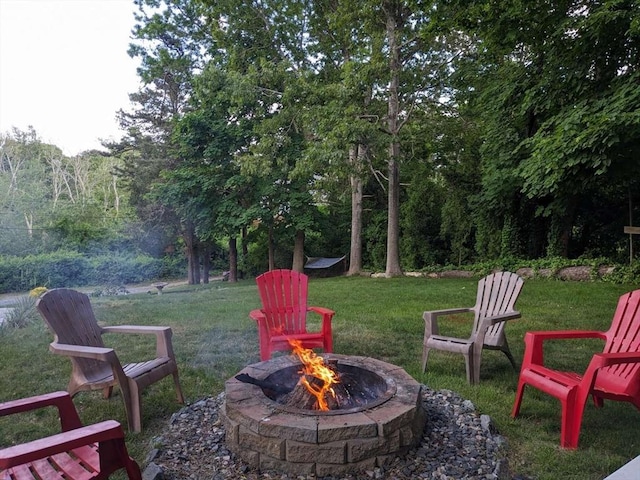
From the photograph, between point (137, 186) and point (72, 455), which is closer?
point (72, 455)

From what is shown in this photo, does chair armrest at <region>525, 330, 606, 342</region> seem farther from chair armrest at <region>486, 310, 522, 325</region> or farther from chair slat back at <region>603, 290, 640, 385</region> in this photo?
chair armrest at <region>486, 310, 522, 325</region>

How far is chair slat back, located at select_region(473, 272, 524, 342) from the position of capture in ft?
11.6

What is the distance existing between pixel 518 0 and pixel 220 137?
9.48 meters

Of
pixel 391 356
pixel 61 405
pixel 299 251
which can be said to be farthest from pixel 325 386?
pixel 299 251

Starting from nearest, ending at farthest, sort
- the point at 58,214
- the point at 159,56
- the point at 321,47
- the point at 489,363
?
the point at 489,363 → the point at 321,47 → the point at 159,56 → the point at 58,214

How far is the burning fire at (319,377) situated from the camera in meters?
2.32

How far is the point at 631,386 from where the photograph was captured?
2.34 metres

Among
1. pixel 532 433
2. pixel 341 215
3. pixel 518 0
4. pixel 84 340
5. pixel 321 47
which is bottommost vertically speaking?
pixel 532 433

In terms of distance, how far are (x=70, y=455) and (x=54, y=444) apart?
0.48 m

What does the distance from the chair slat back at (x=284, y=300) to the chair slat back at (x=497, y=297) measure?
61.5 inches

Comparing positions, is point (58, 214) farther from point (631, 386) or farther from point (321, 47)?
point (631, 386)

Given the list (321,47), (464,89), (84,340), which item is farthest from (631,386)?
(321,47)

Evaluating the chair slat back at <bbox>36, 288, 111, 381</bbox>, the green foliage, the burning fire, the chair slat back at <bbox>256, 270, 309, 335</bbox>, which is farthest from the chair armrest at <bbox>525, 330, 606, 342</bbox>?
the green foliage

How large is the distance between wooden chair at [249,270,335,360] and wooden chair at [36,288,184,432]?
31.5 inches
